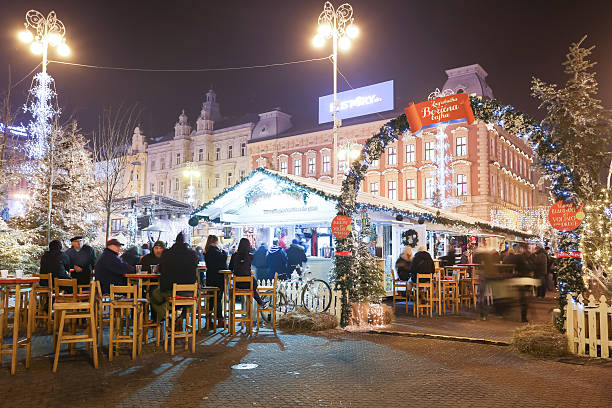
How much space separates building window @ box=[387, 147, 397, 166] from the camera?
4047 cm

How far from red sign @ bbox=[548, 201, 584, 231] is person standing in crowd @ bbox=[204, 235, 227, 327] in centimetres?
605

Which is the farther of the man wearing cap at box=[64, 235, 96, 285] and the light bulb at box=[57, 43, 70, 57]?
the light bulb at box=[57, 43, 70, 57]

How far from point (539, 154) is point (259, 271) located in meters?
7.19

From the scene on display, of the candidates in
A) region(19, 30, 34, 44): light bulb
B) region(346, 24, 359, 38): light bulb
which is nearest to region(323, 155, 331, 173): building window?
region(346, 24, 359, 38): light bulb

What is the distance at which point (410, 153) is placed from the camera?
3962cm

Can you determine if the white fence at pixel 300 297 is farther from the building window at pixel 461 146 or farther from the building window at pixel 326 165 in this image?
the building window at pixel 326 165

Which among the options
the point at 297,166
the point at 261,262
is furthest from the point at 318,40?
the point at 297,166

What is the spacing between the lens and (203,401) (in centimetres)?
502

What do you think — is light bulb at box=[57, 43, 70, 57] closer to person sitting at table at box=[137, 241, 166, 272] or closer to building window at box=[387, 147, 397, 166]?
person sitting at table at box=[137, 241, 166, 272]

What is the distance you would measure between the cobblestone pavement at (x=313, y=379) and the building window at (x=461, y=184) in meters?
29.8

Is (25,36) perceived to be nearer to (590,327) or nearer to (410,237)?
(410,237)

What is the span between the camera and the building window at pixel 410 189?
39.2 meters

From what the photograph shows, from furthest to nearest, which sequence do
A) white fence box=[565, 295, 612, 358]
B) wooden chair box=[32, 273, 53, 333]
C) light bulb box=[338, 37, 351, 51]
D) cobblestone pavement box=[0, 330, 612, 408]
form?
light bulb box=[338, 37, 351, 51], wooden chair box=[32, 273, 53, 333], white fence box=[565, 295, 612, 358], cobblestone pavement box=[0, 330, 612, 408]

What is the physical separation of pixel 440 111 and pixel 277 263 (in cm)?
542
